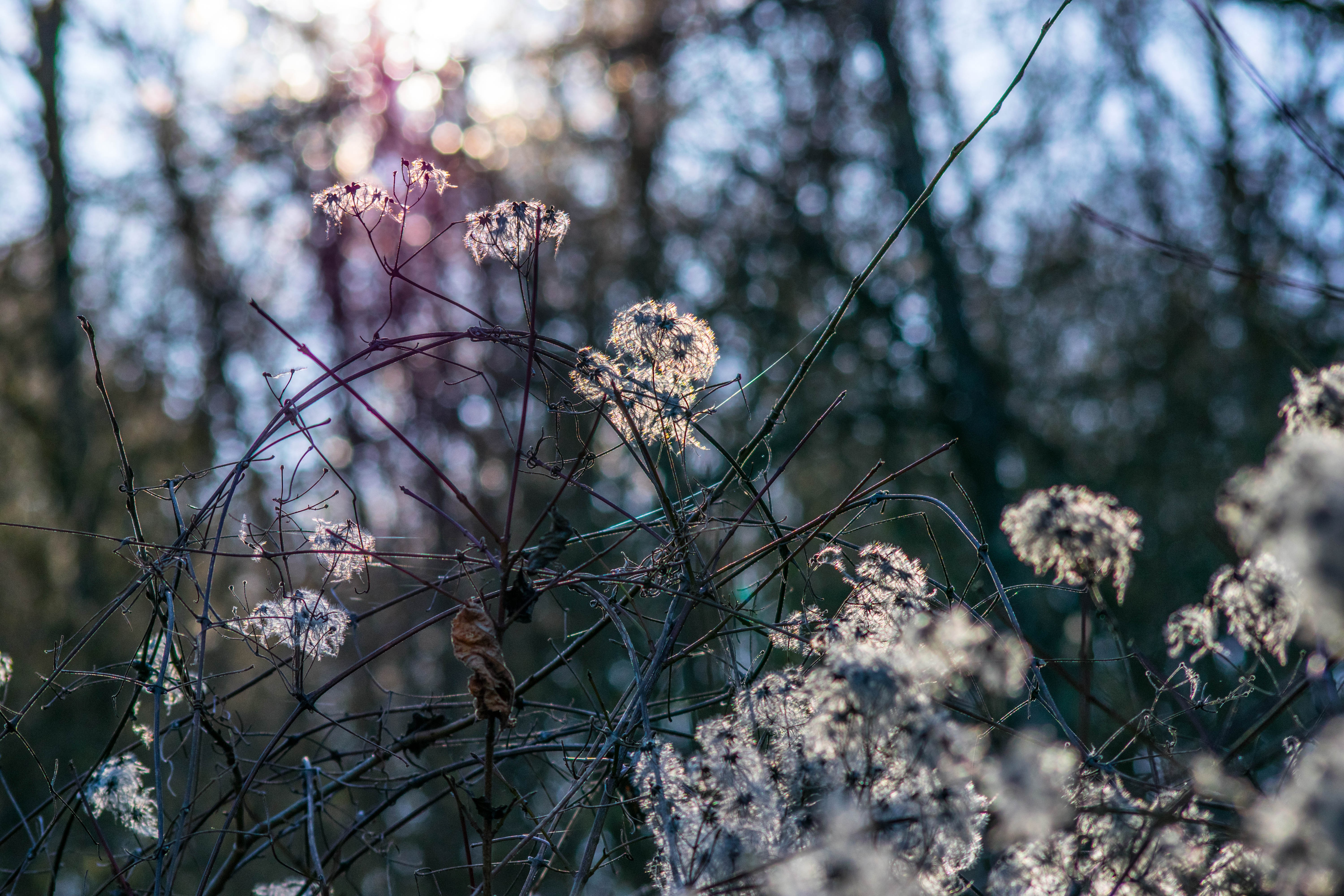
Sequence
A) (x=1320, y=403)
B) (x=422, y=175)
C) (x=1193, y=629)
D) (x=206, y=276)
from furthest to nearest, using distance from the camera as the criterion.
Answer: (x=206, y=276), (x=422, y=175), (x=1193, y=629), (x=1320, y=403)

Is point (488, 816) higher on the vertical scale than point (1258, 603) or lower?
lower

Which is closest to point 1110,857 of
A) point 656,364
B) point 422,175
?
point 656,364

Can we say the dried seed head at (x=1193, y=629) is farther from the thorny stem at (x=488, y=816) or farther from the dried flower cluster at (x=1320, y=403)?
the thorny stem at (x=488, y=816)

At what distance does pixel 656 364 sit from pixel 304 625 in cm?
80

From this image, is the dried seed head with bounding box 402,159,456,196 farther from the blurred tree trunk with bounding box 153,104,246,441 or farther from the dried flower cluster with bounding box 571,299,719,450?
the blurred tree trunk with bounding box 153,104,246,441

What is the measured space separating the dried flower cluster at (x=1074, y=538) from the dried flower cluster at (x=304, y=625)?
115cm

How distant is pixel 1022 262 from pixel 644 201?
4.03m

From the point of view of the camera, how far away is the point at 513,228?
5.19 feet

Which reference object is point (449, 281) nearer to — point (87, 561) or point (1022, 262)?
point (87, 561)

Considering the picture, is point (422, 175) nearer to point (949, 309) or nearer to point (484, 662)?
point (484, 662)

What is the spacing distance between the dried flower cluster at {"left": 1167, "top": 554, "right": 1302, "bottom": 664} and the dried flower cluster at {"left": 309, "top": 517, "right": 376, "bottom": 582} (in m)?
1.36

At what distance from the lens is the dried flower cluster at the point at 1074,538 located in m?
1.22

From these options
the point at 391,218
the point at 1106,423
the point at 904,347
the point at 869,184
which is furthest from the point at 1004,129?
the point at 391,218

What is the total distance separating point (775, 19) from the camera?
8.34 meters
